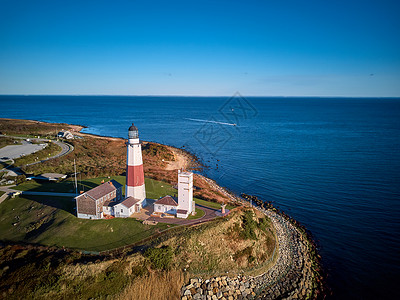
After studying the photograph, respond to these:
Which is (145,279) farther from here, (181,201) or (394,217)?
(394,217)

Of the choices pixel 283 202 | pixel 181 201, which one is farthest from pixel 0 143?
pixel 283 202

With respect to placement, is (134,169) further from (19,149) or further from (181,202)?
(19,149)

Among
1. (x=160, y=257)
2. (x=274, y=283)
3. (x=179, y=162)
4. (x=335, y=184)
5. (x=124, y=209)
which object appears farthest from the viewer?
(x=179, y=162)

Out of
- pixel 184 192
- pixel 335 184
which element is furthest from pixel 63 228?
pixel 335 184

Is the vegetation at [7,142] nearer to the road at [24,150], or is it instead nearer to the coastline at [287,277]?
the road at [24,150]

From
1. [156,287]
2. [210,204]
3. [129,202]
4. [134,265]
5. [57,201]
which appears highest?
[129,202]
